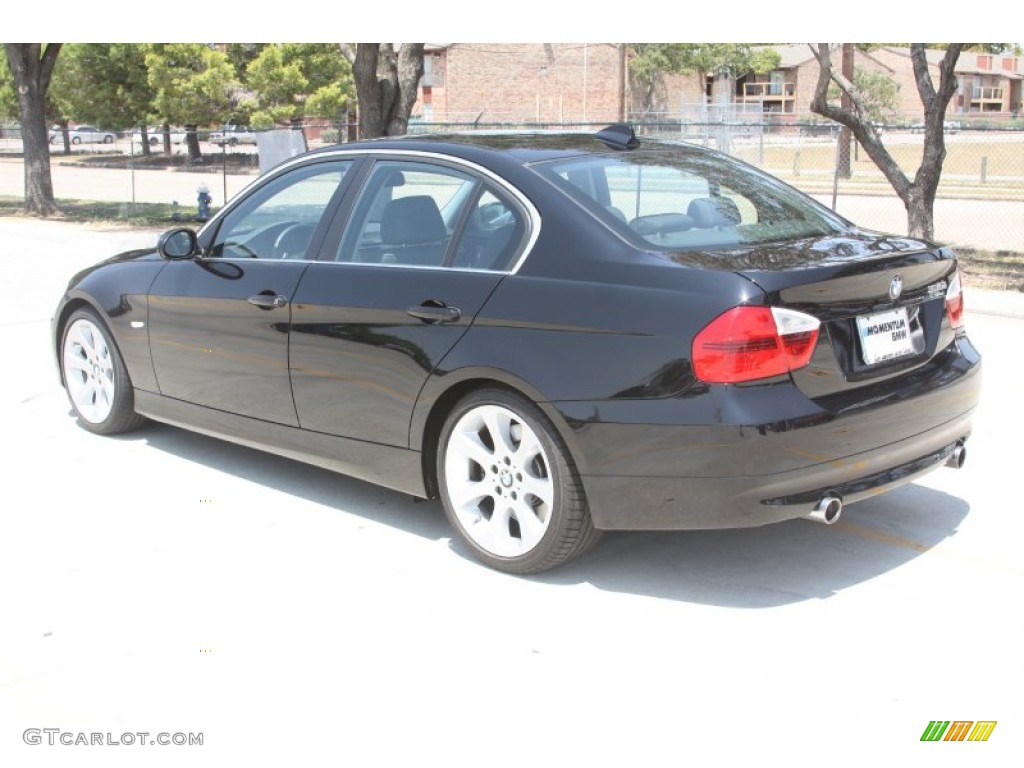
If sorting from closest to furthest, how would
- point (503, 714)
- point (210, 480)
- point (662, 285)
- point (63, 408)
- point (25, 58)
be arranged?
point (503, 714) → point (662, 285) → point (210, 480) → point (63, 408) → point (25, 58)

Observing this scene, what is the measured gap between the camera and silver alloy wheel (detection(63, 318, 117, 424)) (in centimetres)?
673

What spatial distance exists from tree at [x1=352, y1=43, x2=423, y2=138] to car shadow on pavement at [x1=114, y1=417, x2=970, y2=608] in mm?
11413

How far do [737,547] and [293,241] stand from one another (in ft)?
7.93

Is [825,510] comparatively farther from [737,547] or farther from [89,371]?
[89,371]

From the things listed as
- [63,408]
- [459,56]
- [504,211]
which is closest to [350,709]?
[504,211]

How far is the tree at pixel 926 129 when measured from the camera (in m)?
14.7

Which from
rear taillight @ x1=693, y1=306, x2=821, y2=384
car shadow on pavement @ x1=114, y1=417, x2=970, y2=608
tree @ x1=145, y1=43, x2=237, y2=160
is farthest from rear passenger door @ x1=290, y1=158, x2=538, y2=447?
tree @ x1=145, y1=43, x2=237, y2=160

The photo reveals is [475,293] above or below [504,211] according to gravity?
below

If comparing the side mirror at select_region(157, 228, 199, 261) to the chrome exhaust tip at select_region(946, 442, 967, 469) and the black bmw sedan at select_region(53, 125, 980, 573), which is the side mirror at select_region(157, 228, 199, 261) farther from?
the chrome exhaust tip at select_region(946, 442, 967, 469)

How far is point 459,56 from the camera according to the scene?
227 ft

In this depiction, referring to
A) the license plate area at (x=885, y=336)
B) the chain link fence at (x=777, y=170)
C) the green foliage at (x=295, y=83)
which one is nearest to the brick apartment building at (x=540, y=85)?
the chain link fence at (x=777, y=170)

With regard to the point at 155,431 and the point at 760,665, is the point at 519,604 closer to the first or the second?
the point at 760,665

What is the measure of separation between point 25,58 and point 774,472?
22.2 meters

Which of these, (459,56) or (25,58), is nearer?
(25,58)
